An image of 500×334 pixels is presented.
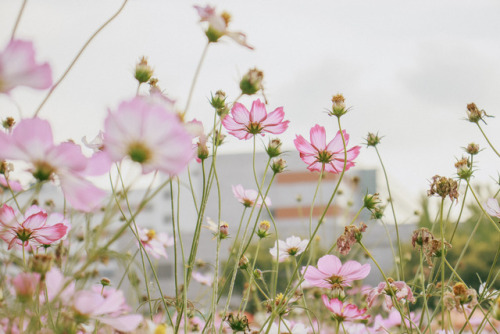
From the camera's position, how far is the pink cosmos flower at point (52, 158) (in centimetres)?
29

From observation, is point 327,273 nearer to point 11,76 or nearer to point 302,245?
point 302,245

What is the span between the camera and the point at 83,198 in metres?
0.30

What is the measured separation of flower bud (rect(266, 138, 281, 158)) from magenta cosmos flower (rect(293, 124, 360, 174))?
4 cm

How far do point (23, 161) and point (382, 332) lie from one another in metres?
0.61

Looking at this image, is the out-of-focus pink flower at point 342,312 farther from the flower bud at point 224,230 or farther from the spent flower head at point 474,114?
the spent flower head at point 474,114

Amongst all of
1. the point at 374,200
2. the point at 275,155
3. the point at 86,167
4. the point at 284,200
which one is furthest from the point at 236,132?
the point at 284,200

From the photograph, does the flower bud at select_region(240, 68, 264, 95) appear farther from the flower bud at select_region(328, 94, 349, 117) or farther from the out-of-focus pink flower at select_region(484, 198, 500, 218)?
the out-of-focus pink flower at select_region(484, 198, 500, 218)

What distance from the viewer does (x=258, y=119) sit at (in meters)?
0.58

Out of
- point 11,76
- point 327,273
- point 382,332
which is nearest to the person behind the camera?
point 11,76

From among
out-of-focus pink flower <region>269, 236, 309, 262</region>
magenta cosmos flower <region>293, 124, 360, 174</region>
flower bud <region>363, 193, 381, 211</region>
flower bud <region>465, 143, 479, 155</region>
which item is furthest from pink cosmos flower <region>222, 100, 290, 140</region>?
flower bud <region>465, 143, 479, 155</region>

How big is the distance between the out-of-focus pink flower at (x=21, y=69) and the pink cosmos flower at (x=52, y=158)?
0.8 inches

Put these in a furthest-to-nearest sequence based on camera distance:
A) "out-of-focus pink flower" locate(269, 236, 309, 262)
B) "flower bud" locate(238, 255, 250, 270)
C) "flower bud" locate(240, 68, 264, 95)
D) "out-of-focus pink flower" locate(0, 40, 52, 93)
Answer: "out-of-focus pink flower" locate(269, 236, 309, 262)
"flower bud" locate(238, 255, 250, 270)
"flower bud" locate(240, 68, 264, 95)
"out-of-focus pink flower" locate(0, 40, 52, 93)

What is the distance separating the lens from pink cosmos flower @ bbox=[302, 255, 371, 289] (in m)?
0.58

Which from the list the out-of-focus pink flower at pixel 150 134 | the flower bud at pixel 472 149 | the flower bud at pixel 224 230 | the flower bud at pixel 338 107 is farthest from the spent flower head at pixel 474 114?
the out-of-focus pink flower at pixel 150 134
